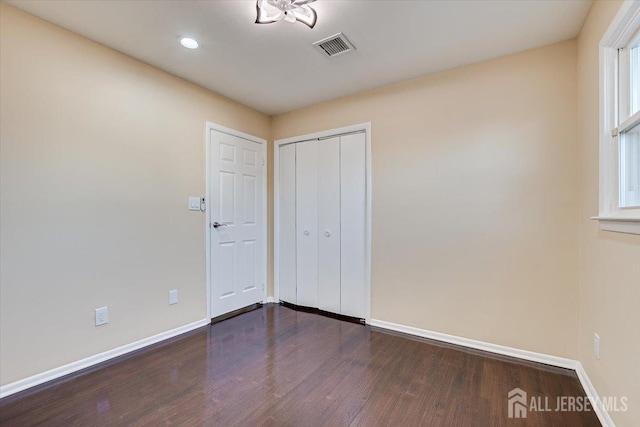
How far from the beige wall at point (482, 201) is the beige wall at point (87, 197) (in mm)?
1917

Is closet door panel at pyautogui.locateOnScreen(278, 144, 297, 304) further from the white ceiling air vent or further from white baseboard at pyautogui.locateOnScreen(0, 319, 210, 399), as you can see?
the white ceiling air vent

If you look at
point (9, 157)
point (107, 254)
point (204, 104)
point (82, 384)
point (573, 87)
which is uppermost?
point (204, 104)

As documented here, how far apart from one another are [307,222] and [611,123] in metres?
2.68

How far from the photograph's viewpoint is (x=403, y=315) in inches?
112

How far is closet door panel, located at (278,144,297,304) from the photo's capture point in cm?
368

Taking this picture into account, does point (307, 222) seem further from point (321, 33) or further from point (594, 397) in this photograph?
point (594, 397)

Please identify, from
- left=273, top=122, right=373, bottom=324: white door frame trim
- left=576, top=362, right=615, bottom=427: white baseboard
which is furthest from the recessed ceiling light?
left=576, top=362, right=615, bottom=427: white baseboard

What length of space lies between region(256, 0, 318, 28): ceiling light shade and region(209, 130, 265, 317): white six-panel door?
1.56m

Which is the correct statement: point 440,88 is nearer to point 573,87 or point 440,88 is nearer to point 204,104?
point 573,87

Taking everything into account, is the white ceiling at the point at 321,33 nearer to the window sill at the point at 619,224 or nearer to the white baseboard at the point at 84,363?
the window sill at the point at 619,224

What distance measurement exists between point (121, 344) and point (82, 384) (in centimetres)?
42

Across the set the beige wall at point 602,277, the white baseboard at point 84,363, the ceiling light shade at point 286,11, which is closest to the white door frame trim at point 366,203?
the white baseboard at point 84,363

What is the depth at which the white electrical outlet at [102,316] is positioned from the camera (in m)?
2.25

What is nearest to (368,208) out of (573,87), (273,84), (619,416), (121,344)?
(273,84)
